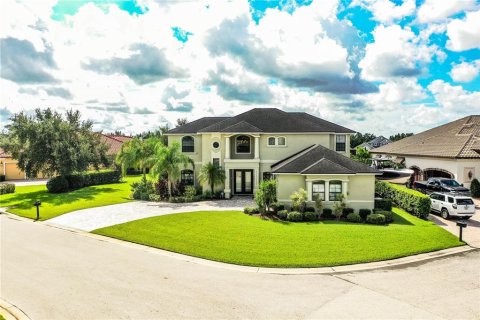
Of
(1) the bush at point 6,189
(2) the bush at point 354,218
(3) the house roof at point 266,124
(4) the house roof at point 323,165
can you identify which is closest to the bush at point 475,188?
(3) the house roof at point 266,124

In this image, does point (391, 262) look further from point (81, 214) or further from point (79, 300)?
point (81, 214)

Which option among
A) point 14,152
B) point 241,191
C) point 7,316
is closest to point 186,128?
point 241,191

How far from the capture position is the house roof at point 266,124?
30.3 metres

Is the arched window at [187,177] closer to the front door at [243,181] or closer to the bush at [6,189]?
the front door at [243,181]

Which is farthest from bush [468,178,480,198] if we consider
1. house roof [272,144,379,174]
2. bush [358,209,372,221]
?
bush [358,209,372,221]

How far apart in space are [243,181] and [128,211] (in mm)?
11129

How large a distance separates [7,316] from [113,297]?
294cm

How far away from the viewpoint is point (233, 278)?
12.3 meters

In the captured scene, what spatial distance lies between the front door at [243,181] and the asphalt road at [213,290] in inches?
639

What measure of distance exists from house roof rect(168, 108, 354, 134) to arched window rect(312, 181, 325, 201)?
8783mm

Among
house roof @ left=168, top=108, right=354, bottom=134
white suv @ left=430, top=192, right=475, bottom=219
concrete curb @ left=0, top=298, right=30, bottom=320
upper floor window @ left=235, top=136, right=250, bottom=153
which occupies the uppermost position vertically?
house roof @ left=168, top=108, right=354, bottom=134

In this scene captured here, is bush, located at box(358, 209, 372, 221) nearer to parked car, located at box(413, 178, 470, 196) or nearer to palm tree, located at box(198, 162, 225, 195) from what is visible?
parked car, located at box(413, 178, 470, 196)

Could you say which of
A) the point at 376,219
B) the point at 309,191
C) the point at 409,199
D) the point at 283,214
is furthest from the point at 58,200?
the point at 409,199

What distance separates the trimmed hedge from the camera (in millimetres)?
21859
